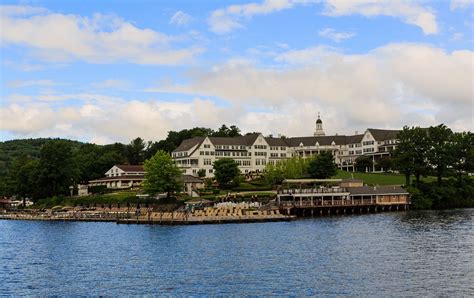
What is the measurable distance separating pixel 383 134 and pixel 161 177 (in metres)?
77.6

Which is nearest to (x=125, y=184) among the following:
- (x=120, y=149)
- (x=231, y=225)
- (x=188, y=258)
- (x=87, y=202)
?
(x=87, y=202)

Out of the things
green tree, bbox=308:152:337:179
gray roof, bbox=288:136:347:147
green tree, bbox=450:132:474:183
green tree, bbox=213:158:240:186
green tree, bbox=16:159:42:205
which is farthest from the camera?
gray roof, bbox=288:136:347:147

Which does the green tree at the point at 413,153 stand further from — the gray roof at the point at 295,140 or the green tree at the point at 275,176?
the gray roof at the point at 295,140

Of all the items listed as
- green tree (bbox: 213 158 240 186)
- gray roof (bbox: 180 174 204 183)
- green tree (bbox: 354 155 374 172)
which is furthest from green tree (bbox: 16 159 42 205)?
green tree (bbox: 354 155 374 172)

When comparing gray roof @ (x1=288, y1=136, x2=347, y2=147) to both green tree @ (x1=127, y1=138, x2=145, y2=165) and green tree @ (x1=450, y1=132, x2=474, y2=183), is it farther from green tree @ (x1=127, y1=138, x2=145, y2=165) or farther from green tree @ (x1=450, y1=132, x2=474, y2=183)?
green tree @ (x1=450, y1=132, x2=474, y2=183)

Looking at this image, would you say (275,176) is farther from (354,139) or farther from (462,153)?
(354,139)

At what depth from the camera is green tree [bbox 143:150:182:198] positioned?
4432 inches

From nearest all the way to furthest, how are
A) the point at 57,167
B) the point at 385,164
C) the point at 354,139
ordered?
the point at 57,167 → the point at 385,164 → the point at 354,139

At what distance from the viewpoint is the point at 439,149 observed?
385 feet

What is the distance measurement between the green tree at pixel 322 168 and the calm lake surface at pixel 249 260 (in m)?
48.4

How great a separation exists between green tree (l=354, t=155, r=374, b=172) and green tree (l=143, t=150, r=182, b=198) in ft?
205

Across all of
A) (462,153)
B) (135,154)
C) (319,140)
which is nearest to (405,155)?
(462,153)

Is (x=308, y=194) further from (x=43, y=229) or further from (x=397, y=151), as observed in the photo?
(x=43, y=229)

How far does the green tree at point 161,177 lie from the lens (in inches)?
4432
